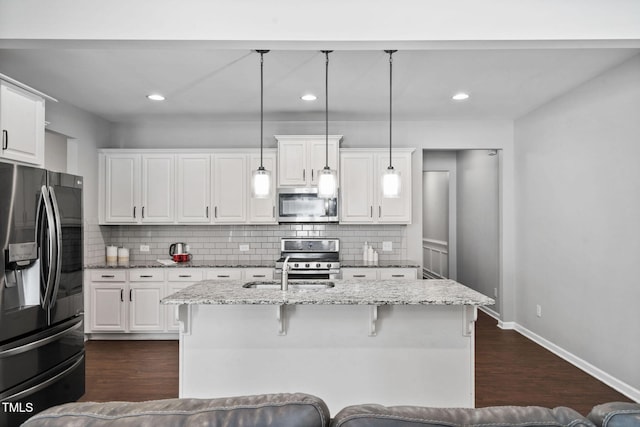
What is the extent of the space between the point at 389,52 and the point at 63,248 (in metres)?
2.83

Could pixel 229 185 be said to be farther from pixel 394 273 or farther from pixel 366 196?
pixel 394 273

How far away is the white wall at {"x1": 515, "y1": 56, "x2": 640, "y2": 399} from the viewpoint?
325 centimetres

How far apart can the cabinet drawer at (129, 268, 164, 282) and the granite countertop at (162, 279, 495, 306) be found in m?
1.90

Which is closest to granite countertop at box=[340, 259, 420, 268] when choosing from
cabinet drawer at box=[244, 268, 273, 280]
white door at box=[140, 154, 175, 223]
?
cabinet drawer at box=[244, 268, 273, 280]

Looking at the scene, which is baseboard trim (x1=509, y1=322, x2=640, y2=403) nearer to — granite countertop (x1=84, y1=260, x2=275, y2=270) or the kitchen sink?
the kitchen sink

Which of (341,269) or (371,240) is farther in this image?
(371,240)

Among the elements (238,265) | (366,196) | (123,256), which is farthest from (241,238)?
(366,196)

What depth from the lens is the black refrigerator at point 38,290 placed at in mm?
2488

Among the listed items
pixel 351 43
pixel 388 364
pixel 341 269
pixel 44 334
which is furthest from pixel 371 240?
pixel 44 334

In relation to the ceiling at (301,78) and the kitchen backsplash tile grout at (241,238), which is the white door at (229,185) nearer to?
the kitchen backsplash tile grout at (241,238)

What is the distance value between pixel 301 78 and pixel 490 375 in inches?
127

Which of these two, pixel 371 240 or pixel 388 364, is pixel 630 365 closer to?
pixel 388 364

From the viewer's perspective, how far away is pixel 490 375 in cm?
369

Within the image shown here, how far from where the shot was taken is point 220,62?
338 cm
